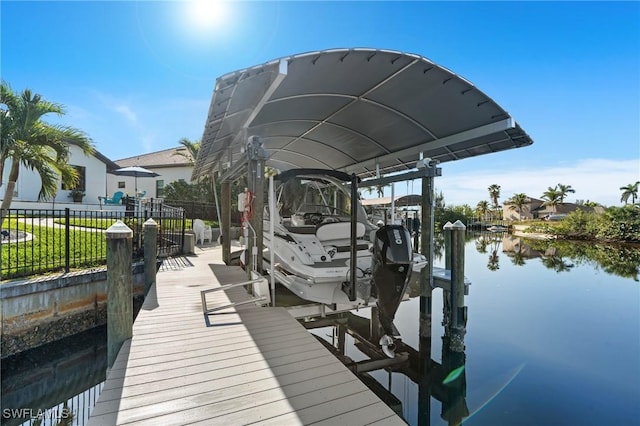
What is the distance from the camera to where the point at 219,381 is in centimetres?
276

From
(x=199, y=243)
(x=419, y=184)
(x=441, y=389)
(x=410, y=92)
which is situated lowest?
(x=441, y=389)

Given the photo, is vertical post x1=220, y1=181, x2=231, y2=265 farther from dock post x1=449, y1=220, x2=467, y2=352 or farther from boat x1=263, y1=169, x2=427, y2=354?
dock post x1=449, y1=220, x2=467, y2=352

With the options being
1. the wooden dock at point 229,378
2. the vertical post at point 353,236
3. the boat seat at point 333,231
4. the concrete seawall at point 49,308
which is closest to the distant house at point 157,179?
the concrete seawall at point 49,308

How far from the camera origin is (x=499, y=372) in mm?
5559

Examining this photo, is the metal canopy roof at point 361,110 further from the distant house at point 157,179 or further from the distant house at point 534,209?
the distant house at point 534,209

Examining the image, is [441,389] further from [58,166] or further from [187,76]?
[58,166]

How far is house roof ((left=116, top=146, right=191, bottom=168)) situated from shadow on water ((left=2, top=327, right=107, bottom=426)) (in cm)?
1790

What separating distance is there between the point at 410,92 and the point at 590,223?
107 feet

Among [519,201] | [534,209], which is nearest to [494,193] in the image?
[519,201]

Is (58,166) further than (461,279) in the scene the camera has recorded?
Yes

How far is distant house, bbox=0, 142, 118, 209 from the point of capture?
1539 centimetres

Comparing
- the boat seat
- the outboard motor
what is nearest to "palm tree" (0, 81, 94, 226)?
the boat seat

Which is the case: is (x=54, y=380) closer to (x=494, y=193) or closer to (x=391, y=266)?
(x=391, y=266)

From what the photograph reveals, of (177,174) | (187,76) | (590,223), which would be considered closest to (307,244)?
(187,76)
